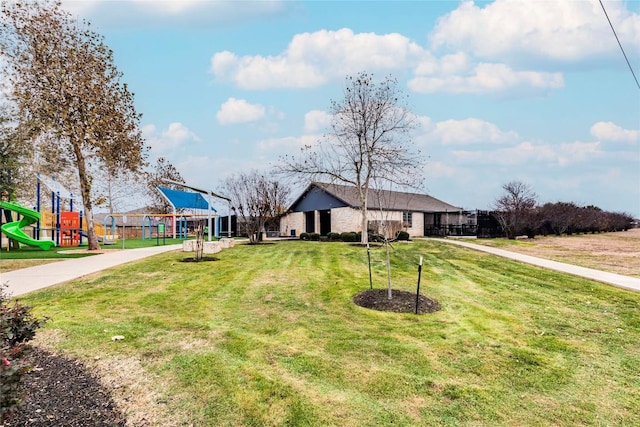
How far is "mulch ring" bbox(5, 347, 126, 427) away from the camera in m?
3.14

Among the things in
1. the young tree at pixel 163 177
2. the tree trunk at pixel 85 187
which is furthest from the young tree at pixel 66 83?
the young tree at pixel 163 177

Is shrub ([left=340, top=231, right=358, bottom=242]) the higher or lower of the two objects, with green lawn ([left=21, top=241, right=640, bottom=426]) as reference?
higher

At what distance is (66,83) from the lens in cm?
1694

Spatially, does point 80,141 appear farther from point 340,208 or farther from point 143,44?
point 340,208

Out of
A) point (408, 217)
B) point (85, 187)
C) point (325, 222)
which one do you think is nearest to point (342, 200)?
point (325, 222)

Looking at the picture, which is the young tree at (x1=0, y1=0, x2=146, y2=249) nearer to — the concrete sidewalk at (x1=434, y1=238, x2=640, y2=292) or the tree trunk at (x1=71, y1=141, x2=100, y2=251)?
the tree trunk at (x1=71, y1=141, x2=100, y2=251)

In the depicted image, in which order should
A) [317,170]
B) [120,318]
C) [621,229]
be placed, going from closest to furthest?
[120,318] < [317,170] < [621,229]

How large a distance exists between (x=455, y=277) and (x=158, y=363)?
342 inches

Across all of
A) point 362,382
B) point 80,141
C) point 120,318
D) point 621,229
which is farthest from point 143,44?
point 621,229

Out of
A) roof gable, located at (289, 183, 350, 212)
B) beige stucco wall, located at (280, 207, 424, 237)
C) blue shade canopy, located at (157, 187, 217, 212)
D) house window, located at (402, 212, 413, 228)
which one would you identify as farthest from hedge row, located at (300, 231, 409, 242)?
blue shade canopy, located at (157, 187, 217, 212)

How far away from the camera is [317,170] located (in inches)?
882

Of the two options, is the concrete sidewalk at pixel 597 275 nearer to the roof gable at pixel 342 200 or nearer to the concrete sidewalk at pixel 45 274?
the concrete sidewalk at pixel 45 274

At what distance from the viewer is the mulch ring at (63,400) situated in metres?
3.14

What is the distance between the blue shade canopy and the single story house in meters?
9.03
